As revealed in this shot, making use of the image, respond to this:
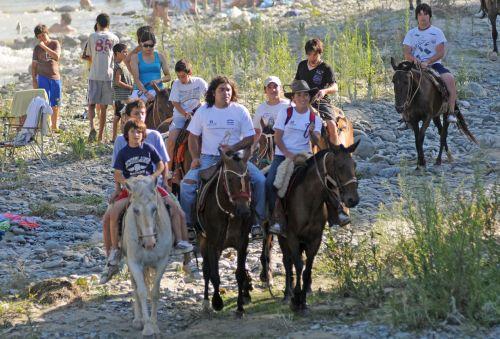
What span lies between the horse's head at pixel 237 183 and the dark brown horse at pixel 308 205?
625 mm

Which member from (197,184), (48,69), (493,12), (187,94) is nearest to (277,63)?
(48,69)

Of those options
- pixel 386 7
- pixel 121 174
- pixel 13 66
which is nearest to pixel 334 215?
pixel 121 174

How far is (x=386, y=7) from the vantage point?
1188 inches

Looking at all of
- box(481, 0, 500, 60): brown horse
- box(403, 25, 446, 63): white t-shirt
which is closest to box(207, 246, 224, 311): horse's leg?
box(403, 25, 446, 63): white t-shirt

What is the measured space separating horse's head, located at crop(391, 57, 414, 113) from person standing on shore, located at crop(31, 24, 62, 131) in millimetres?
6752

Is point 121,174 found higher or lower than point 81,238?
higher

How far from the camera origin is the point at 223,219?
35.6 feet

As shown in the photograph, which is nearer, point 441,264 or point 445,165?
point 441,264

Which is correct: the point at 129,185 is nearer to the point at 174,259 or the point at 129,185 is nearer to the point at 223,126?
the point at 223,126

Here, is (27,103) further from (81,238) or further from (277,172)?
(277,172)

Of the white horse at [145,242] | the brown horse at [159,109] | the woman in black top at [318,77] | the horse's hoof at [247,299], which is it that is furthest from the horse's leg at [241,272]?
the brown horse at [159,109]

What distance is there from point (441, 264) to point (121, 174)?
3.26 m

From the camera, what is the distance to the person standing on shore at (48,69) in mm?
19953

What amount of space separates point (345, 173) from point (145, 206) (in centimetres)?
194
